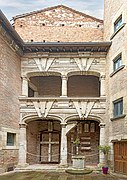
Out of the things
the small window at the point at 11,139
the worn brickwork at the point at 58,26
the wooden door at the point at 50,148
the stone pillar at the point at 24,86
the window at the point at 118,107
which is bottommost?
the wooden door at the point at 50,148

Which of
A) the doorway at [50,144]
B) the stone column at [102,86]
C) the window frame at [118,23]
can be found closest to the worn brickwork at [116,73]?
the window frame at [118,23]

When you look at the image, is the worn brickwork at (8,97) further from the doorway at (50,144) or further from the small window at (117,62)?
the small window at (117,62)

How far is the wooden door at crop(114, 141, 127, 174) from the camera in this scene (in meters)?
11.6

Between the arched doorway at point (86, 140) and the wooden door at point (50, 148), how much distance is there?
77cm

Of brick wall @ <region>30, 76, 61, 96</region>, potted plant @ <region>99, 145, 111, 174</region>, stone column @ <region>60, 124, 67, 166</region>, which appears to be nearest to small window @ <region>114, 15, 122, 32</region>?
brick wall @ <region>30, 76, 61, 96</region>

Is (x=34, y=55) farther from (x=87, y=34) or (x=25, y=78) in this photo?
(x=87, y=34)

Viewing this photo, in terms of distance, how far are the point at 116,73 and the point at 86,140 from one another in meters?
5.24

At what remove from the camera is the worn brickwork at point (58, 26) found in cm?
1783

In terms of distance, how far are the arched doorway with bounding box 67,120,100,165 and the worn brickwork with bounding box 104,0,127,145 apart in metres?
2.64

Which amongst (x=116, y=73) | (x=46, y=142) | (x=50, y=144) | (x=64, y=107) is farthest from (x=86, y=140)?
(x=116, y=73)

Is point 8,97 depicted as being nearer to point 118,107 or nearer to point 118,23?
point 118,107

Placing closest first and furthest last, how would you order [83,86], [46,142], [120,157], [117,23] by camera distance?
[120,157], [117,23], [46,142], [83,86]

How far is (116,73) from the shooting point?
12.7 metres

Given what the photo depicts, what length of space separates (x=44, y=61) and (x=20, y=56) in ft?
4.27
